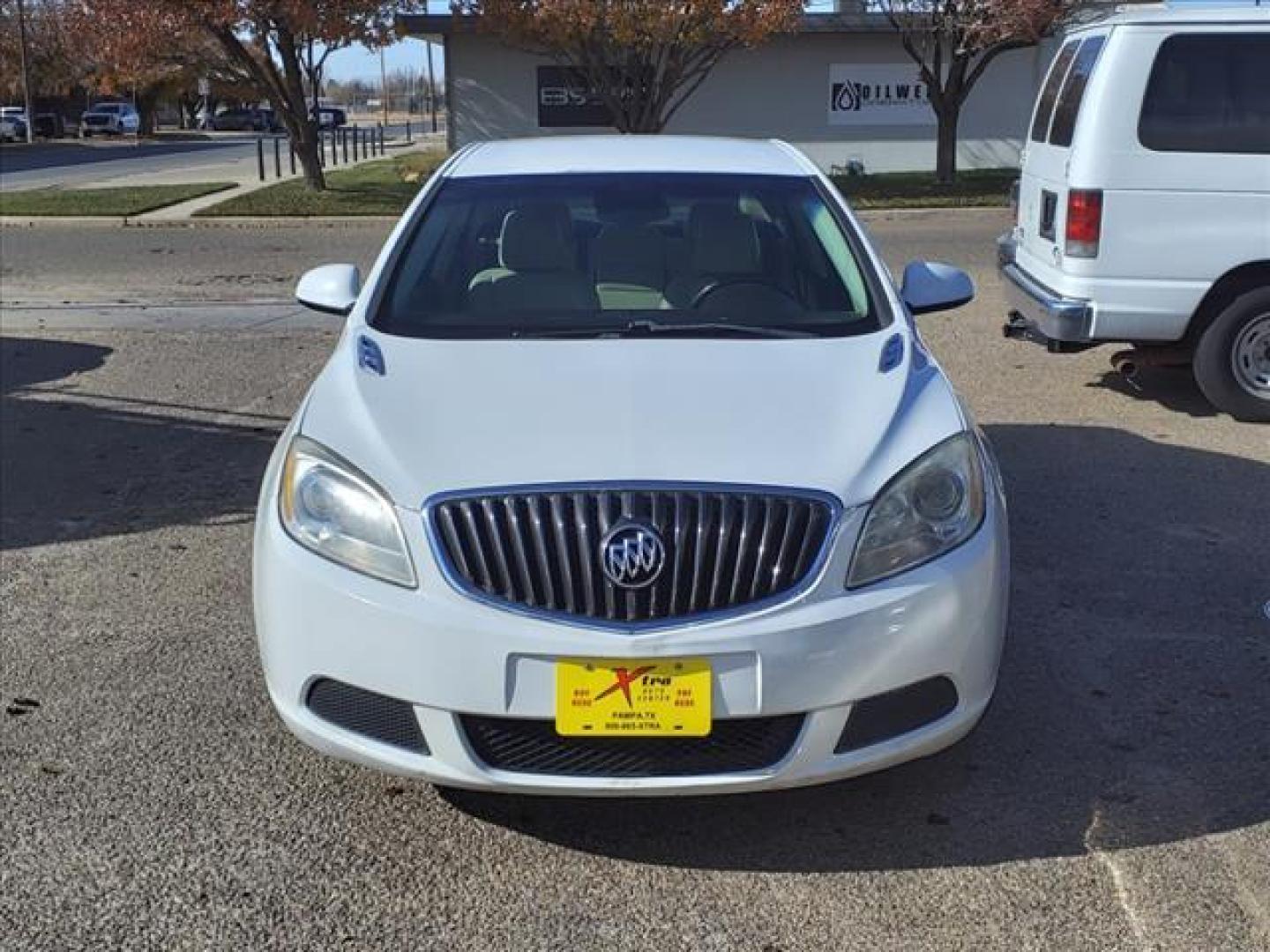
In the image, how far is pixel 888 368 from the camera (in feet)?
12.6

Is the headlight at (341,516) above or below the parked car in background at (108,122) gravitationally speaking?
above

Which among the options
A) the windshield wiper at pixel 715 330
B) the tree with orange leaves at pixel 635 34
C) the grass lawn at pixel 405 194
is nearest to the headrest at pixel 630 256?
the windshield wiper at pixel 715 330

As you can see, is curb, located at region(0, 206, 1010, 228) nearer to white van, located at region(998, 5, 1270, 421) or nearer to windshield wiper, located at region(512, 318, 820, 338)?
white van, located at region(998, 5, 1270, 421)

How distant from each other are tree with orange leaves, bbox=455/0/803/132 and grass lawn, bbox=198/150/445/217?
318 cm

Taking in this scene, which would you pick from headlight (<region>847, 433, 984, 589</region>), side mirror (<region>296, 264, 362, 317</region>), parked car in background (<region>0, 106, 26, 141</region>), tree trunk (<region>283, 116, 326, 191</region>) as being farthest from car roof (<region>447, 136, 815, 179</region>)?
parked car in background (<region>0, 106, 26, 141</region>)

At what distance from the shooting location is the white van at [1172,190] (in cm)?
726

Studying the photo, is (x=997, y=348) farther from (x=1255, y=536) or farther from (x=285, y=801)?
(x=285, y=801)

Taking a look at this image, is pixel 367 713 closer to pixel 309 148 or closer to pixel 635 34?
pixel 635 34

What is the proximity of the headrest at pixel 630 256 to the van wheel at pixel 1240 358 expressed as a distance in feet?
13.6

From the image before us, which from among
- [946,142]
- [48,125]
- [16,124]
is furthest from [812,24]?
[48,125]

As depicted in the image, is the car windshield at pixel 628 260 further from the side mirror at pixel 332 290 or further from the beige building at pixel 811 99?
the beige building at pixel 811 99

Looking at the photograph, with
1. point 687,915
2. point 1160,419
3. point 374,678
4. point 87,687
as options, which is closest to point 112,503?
point 87,687

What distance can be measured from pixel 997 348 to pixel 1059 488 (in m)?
3.71

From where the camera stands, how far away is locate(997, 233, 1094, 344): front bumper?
739cm
